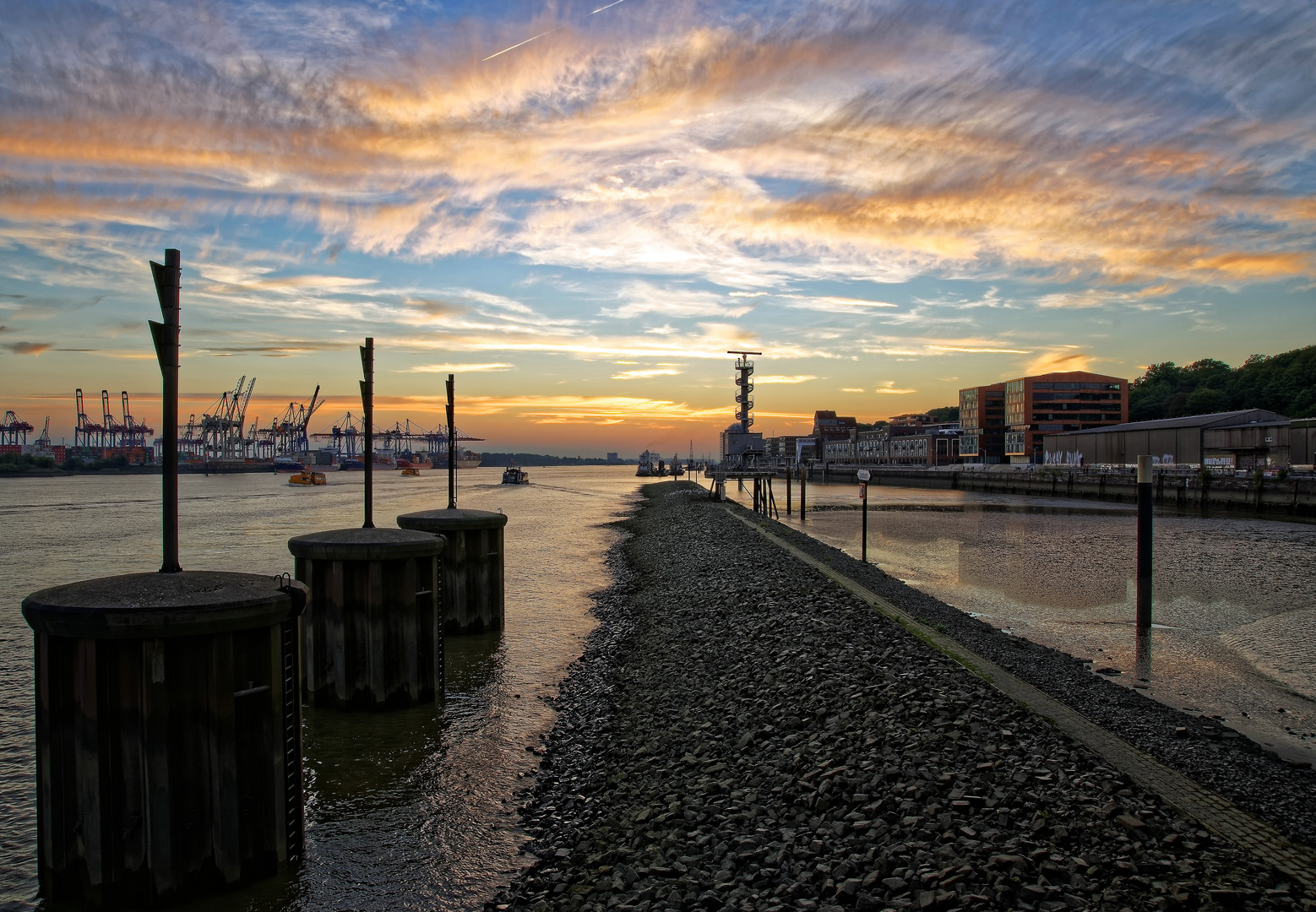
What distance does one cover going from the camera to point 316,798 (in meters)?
7.70

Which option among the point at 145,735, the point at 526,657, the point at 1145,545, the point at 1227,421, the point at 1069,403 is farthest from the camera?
the point at 1069,403

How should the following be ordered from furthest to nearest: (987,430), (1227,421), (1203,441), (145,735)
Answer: (987,430) < (1227,421) < (1203,441) < (145,735)

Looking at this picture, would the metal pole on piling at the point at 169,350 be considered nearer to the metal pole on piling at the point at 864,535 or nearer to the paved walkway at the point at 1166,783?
the paved walkway at the point at 1166,783

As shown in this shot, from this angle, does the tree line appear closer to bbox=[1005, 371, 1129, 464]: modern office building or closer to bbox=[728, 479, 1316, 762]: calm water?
bbox=[1005, 371, 1129, 464]: modern office building

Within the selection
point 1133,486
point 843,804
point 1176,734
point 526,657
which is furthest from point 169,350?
point 1133,486

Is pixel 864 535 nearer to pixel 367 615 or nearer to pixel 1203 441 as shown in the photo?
pixel 367 615

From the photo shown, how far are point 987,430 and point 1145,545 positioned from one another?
15504 centimetres

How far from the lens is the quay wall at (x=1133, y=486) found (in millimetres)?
46781

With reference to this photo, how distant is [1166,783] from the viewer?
19.3 ft

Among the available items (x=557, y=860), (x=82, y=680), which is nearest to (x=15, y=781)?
(x=82, y=680)

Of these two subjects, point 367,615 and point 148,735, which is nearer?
point 148,735

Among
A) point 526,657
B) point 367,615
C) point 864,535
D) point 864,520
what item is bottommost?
point 526,657

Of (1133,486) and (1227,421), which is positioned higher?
(1227,421)

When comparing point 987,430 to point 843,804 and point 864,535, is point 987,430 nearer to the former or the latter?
point 864,535
